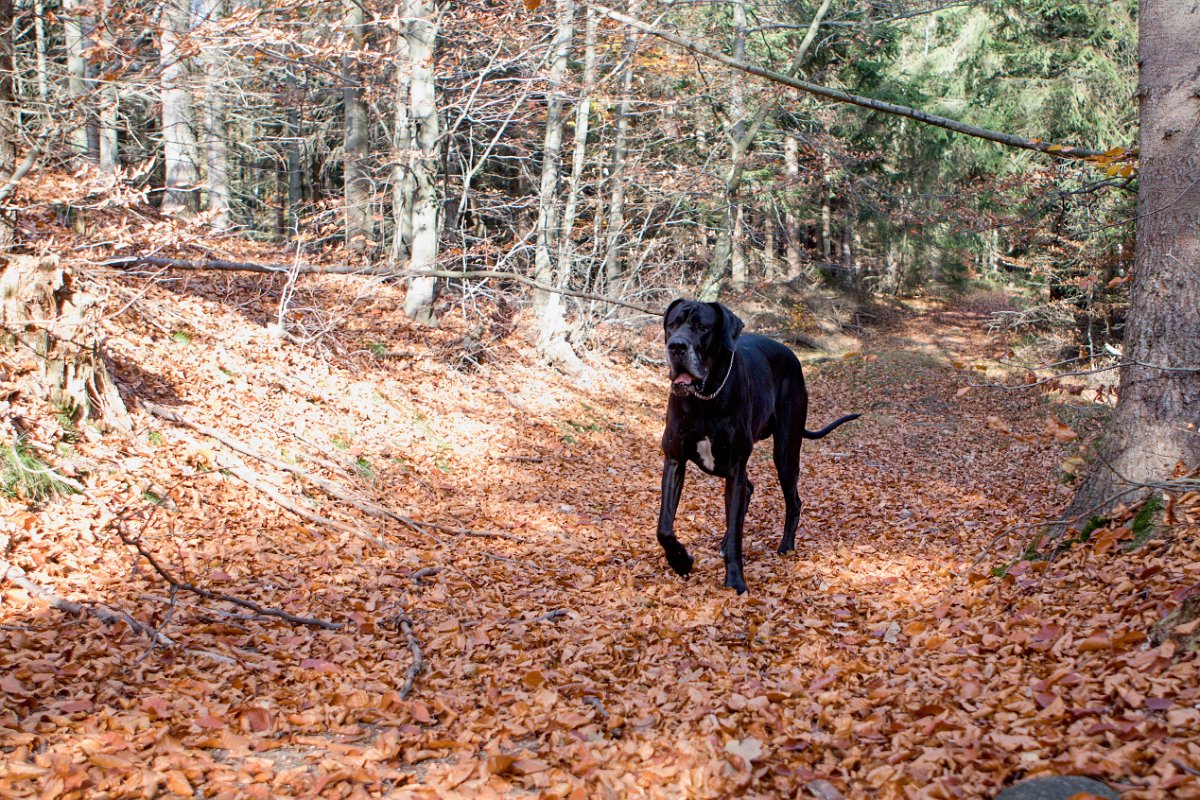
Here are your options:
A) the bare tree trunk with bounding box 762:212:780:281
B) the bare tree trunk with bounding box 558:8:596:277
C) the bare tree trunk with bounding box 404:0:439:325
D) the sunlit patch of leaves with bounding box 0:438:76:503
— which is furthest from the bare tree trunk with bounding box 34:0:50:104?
the bare tree trunk with bounding box 762:212:780:281

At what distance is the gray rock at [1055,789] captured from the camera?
2.66 m

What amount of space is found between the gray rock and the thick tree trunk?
7.34ft

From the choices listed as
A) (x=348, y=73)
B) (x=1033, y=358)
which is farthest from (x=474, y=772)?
(x=348, y=73)

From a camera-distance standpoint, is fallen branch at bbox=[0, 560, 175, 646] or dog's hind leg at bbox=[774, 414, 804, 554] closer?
fallen branch at bbox=[0, 560, 175, 646]

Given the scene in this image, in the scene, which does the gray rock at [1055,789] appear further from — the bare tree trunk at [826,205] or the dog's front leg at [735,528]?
the bare tree trunk at [826,205]

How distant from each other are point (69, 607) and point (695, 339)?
12.7 feet

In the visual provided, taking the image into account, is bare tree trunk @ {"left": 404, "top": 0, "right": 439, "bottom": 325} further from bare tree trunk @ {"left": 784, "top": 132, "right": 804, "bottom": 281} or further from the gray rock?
the gray rock

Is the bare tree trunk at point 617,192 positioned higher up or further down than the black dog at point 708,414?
higher up

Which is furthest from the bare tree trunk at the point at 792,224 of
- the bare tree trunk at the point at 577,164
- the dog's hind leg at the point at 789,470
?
the dog's hind leg at the point at 789,470

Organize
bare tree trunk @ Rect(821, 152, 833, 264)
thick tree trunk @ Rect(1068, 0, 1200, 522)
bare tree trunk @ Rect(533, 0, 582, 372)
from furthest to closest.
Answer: bare tree trunk @ Rect(821, 152, 833, 264), bare tree trunk @ Rect(533, 0, 582, 372), thick tree trunk @ Rect(1068, 0, 1200, 522)

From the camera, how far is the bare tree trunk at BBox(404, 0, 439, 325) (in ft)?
41.7

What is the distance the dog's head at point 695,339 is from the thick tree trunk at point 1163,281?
7.61 ft

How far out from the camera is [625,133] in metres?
17.0

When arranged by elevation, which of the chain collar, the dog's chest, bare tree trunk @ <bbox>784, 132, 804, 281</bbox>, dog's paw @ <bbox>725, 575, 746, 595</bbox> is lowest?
dog's paw @ <bbox>725, 575, 746, 595</bbox>
